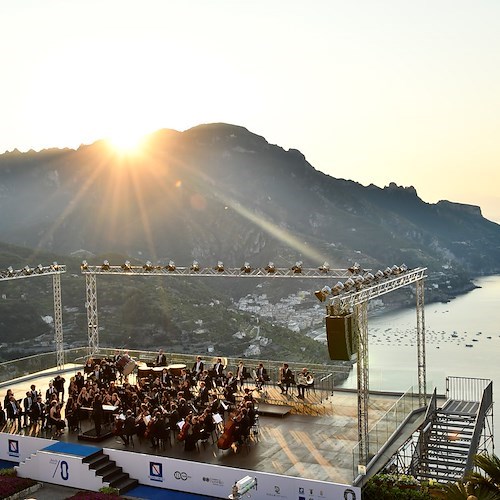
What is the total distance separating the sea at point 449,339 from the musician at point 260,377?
4092 cm

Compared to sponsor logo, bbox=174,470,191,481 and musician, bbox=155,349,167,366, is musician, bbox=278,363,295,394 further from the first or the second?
sponsor logo, bbox=174,470,191,481

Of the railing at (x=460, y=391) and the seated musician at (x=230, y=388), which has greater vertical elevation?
the seated musician at (x=230, y=388)

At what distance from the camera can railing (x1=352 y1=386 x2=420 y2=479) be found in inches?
587

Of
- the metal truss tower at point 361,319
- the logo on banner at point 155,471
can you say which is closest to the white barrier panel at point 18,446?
the logo on banner at point 155,471

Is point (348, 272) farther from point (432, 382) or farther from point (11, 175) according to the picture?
point (11, 175)

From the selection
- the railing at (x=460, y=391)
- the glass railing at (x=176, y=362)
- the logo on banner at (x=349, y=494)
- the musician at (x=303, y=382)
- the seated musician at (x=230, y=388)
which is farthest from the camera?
the railing at (x=460, y=391)

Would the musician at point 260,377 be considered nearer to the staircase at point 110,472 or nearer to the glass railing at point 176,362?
the glass railing at point 176,362

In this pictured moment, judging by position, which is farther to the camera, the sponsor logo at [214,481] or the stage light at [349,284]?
the stage light at [349,284]

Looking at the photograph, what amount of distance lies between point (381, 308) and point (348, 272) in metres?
120

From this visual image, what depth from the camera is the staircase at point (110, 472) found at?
612 inches

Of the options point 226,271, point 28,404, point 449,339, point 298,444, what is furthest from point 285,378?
point 449,339

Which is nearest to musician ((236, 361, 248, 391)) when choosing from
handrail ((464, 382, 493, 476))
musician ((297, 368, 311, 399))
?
musician ((297, 368, 311, 399))

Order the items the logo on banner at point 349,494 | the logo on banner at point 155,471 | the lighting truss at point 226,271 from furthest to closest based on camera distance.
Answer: the lighting truss at point 226,271, the logo on banner at point 155,471, the logo on banner at point 349,494

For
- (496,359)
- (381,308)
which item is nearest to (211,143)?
(381,308)
